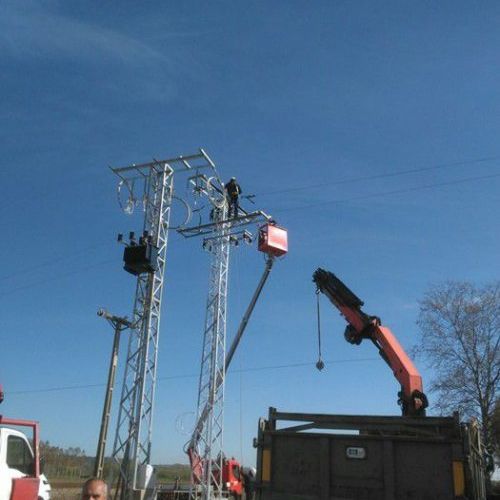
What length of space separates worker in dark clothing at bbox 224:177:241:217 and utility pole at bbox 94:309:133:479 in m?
6.19

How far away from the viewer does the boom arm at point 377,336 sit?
1162cm

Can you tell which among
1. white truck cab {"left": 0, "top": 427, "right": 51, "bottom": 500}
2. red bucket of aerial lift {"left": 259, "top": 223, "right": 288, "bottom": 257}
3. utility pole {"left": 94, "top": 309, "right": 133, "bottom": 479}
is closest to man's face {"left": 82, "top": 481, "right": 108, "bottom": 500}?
white truck cab {"left": 0, "top": 427, "right": 51, "bottom": 500}

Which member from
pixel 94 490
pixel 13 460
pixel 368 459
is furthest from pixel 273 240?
pixel 94 490

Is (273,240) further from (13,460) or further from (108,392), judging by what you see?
(13,460)

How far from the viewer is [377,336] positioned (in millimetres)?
13070

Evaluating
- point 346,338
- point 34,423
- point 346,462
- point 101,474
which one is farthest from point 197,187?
point 346,462

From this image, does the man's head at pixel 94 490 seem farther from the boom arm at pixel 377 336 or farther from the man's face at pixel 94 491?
the boom arm at pixel 377 336

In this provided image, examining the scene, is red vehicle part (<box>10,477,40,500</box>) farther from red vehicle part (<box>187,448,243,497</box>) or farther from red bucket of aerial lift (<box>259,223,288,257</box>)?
red bucket of aerial lift (<box>259,223,288,257</box>)

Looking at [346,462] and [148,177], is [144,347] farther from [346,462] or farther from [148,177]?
[346,462]

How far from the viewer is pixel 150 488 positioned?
609 inches

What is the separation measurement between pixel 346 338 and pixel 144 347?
618 cm

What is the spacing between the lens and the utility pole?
16.1m

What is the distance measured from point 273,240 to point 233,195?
2.66m

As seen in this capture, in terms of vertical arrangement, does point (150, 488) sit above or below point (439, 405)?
below
